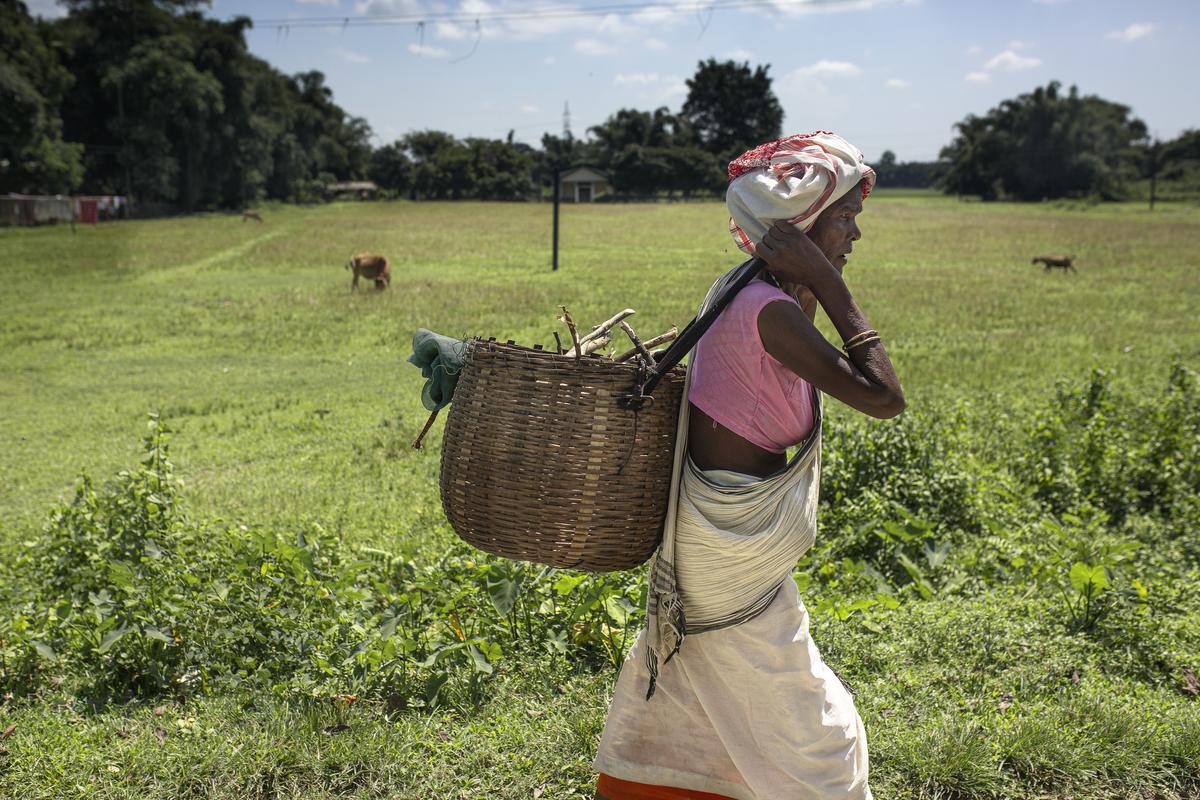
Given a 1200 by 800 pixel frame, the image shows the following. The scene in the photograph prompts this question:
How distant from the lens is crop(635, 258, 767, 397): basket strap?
2.17 m

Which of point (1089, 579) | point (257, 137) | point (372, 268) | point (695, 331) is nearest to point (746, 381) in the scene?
point (695, 331)

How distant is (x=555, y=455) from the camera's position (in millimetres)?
2174

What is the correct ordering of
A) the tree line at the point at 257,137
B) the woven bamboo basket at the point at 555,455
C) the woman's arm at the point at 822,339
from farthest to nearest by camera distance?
the tree line at the point at 257,137
the woven bamboo basket at the point at 555,455
the woman's arm at the point at 822,339

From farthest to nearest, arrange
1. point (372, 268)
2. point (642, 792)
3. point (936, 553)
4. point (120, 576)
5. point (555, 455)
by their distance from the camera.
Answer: point (372, 268) < point (936, 553) < point (120, 576) < point (642, 792) < point (555, 455)

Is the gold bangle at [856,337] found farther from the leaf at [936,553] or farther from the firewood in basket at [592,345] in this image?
the leaf at [936,553]

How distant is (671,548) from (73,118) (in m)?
56.1

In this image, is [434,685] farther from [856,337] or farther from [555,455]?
[856,337]

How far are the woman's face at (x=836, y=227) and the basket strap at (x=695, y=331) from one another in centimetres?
17

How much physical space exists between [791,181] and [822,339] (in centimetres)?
36

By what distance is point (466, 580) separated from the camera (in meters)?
3.81

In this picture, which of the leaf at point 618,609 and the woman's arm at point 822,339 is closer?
the woman's arm at point 822,339

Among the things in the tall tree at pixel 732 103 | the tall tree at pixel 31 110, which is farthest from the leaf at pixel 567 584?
the tall tree at pixel 732 103

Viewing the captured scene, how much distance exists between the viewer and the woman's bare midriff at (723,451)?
2277mm

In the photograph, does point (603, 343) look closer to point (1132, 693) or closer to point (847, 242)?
point (847, 242)
